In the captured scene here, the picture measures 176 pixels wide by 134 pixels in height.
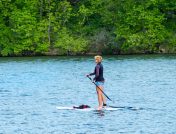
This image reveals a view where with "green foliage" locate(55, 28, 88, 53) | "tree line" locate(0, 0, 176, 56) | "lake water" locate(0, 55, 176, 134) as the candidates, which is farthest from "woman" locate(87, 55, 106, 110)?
"tree line" locate(0, 0, 176, 56)

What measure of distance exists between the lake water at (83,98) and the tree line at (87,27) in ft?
78.5

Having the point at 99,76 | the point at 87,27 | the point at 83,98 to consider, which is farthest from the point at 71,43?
the point at 99,76

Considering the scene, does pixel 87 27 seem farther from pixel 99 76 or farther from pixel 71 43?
pixel 99 76

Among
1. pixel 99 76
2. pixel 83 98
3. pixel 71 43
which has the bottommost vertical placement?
pixel 83 98

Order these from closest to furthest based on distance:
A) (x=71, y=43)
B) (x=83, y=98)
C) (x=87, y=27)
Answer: (x=83, y=98) < (x=71, y=43) < (x=87, y=27)

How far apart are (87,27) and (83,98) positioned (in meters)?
57.3

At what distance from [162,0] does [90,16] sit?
10494mm

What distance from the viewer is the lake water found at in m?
31.0

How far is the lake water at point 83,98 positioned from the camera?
31047 millimetres

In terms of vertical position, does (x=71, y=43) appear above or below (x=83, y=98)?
above

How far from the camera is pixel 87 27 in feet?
324

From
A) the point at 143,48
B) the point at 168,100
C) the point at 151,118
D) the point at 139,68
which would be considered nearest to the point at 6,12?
the point at 143,48

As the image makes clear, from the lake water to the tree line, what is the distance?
78.5 ft

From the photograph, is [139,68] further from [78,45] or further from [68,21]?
[68,21]
